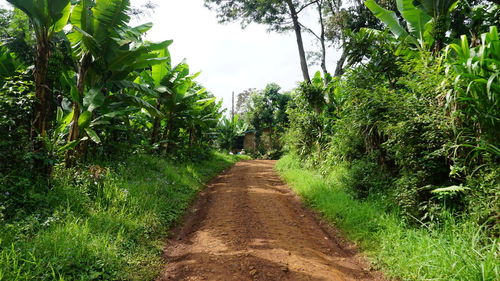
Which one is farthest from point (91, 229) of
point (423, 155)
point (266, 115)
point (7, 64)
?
point (266, 115)

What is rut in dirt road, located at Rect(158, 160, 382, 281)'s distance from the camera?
3.21 metres

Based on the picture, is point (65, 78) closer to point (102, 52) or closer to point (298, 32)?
point (102, 52)

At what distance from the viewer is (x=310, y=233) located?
459 centimetres

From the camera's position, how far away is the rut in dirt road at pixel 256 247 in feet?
10.5

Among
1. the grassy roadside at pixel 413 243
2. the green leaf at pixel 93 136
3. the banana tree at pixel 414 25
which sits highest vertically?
the banana tree at pixel 414 25

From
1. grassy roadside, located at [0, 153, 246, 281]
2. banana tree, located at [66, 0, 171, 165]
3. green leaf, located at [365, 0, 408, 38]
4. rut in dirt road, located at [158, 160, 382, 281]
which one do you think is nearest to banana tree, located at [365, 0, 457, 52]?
green leaf, located at [365, 0, 408, 38]

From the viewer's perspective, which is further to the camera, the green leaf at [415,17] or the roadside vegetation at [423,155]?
the green leaf at [415,17]

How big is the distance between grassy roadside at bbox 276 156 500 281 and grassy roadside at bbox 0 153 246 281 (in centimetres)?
279

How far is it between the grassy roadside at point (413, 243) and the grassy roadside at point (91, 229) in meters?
2.79

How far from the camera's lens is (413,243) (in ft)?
11.4

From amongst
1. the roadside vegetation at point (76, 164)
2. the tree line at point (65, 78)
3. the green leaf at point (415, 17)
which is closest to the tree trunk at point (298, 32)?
the green leaf at point (415, 17)

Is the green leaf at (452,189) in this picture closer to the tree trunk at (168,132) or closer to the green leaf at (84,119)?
the green leaf at (84,119)

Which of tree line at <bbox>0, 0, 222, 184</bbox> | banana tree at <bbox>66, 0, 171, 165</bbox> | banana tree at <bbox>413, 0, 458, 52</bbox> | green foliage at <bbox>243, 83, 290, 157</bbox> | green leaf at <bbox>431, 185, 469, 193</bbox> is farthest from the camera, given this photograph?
green foliage at <bbox>243, 83, 290, 157</bbox>

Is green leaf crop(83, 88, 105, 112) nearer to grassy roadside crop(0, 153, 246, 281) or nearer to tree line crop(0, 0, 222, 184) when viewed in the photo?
tree line crop(0, 0, 222, 184)
